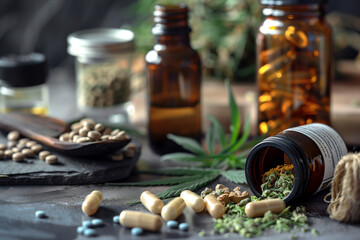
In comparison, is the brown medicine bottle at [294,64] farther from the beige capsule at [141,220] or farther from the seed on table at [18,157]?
the seed on table at [18,157]

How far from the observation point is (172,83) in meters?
1.18

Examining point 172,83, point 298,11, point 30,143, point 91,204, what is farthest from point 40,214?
point 298,11

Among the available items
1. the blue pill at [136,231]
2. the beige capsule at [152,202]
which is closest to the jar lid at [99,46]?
the beige capsule at [152,202]

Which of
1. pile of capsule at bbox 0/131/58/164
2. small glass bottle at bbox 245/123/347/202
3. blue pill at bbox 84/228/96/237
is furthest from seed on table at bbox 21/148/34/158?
small glass bottle at bbox 245/123/347/202

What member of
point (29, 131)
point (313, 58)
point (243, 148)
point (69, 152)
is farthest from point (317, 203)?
point (29, 131)

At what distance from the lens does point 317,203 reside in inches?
37.3

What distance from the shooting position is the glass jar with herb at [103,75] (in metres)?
1.34

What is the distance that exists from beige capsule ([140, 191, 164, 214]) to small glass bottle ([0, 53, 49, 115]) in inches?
20.8

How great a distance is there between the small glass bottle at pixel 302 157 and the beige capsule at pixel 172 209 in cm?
13

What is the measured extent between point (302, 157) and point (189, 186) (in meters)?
0.22

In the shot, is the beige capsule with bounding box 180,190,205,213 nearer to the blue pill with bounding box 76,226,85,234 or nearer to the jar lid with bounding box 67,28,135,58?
the blue pill with bounding box 76,226,85,234

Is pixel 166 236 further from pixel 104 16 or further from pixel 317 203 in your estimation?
pixel 104 16

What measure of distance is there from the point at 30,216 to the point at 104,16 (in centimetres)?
117

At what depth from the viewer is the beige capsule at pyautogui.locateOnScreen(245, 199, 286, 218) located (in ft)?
2.88
